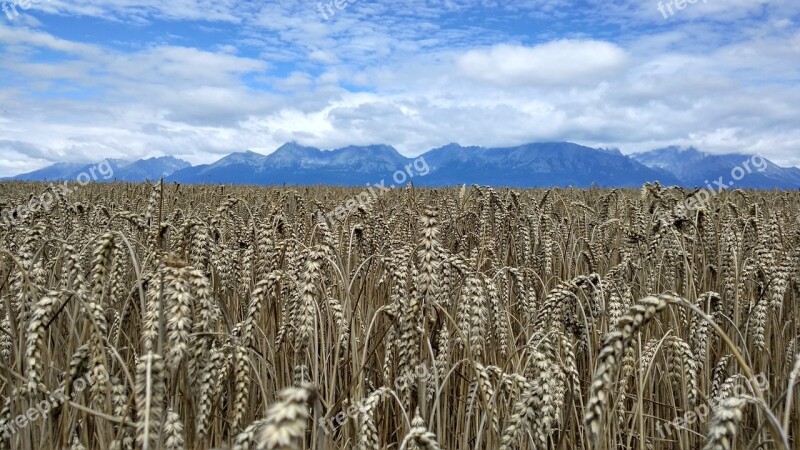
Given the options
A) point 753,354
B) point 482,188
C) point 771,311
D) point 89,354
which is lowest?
point 753,354

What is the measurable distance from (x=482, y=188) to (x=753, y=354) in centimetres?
322

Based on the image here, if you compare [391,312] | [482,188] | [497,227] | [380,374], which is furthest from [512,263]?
[391,312]

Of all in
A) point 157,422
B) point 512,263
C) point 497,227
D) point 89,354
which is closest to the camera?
point 157,422

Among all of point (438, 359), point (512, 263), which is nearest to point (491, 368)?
point (438, 359)

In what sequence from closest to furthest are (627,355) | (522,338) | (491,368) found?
(491,368)
(627,355)
(522,338)

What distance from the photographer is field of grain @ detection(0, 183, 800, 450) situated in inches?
69.3

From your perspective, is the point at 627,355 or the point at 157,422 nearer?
the point at 157,422

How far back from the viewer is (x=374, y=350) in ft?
9.52

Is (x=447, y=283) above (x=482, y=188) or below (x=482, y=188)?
below

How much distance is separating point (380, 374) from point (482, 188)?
11.7 ft

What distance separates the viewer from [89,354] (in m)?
2.12

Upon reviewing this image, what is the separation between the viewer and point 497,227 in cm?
646

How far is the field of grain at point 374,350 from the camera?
1.76 m

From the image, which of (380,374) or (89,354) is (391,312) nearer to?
(380,374)
